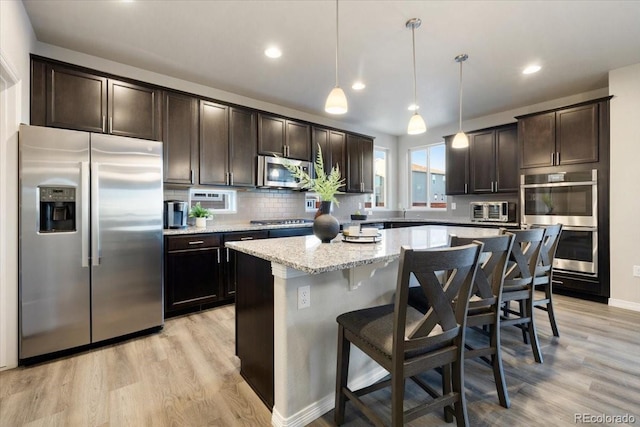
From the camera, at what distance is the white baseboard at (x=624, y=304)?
10.6 feet

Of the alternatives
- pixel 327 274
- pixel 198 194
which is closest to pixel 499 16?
pixel 327 274

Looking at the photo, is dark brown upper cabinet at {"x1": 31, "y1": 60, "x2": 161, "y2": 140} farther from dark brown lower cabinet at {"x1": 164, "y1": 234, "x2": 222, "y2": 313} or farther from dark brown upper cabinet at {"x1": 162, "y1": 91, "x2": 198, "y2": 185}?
dark brown lower cabinet at {"x1": 164, "y1": 234, "x2": 222, "y2": 313}

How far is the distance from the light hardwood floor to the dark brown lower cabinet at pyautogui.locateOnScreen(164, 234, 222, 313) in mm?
512

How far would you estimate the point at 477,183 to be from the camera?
485cm

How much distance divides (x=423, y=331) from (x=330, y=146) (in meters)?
3.98

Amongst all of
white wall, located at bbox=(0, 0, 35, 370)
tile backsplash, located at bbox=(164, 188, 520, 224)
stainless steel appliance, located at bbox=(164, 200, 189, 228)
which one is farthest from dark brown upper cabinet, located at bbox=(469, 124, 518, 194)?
white wall, located at bbox=(0, 0, 35, 370)

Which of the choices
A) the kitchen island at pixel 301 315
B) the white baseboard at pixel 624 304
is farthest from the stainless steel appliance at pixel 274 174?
the white baseboard at pixel 624 304

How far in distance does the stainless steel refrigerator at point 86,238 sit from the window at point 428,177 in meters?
4.96

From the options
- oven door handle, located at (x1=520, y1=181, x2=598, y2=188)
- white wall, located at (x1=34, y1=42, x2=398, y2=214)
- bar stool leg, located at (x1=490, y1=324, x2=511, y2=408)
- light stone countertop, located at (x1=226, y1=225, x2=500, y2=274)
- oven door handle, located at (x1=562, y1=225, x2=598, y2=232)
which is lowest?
bar stool leg, located at (x1=490, y1=324, x2=511, y2=408)

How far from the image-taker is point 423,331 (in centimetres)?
124

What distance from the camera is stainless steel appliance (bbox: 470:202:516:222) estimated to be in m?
4.42

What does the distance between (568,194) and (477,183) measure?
130 centimetres

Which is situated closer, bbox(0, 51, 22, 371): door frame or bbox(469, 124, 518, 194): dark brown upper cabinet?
bbox(0, 51, 22, 371): door frame

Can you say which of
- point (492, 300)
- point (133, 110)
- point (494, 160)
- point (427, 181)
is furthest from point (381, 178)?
point (492, 300)
